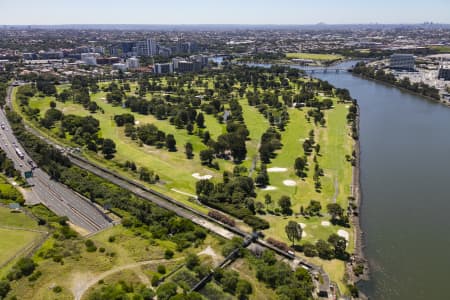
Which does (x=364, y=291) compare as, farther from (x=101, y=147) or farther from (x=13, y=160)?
(x=13, y=160)

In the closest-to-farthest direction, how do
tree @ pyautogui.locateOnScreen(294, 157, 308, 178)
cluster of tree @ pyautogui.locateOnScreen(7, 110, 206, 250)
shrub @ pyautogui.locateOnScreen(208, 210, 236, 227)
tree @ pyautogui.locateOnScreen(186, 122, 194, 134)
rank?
cluster of tree @ pyautogui.locateOnScreen(7, 110, 206, 250) → shrub @ pyautogui.locateOnScreen(208, 210, 236, 227) → tree @ pyautogui.locateOnScreen(294, 157, 308, 178) → tree @ pyautogui.locateOnScreen(186, 122, 194, 134)

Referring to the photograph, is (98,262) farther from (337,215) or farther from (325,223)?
(337,215)

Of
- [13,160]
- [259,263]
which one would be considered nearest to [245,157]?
[259,263]

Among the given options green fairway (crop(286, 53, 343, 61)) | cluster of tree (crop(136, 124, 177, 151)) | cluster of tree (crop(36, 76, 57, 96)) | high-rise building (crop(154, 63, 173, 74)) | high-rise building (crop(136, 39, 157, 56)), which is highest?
high-rise building (crop(136, 39, 157, 56))

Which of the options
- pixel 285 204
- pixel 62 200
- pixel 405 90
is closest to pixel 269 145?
pixel 285 204

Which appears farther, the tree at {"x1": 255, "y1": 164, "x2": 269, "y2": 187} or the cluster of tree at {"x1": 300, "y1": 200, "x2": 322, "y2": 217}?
the tree at {"x1": 255, "y1": 164, "x2": 269, "y2": 187}

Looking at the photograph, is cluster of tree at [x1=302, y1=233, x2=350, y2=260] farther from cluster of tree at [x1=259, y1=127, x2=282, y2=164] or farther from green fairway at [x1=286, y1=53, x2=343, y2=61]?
green fairway at [x1=286, y1=53, x2=343, y2=61]

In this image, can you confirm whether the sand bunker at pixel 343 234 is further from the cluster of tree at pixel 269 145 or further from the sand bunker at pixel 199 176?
the cluster of tree at pixel 269 145

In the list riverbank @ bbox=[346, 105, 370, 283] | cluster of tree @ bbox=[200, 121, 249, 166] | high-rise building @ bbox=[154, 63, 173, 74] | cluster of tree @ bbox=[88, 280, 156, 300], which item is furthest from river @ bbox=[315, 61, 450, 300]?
high-rise building @ bbox=[154, 63, 173, 74]
